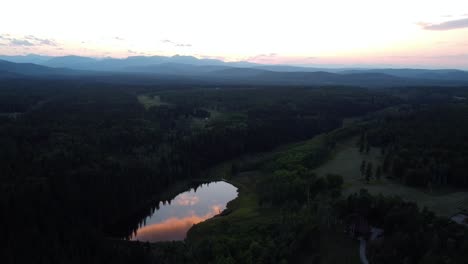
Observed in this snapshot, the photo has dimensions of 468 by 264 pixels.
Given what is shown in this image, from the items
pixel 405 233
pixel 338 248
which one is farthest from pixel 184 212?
pixel 405 233

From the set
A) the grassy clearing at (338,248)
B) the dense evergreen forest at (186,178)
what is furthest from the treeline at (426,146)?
the grassy clearing at (338,248)

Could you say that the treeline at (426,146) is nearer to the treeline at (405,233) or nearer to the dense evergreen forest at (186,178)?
the dense evergreen forest at (186,178)

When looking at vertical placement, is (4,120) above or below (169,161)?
above

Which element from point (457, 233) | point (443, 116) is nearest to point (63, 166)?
point (457, 233)

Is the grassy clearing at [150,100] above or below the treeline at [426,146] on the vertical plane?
above

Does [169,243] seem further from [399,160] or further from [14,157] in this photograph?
[399,160]

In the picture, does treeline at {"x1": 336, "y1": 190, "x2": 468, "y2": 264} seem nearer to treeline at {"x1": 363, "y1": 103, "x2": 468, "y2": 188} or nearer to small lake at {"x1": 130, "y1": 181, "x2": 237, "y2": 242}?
treeline at {"x1": 363, "y1": 103, "x2": 468, "y2": 188}

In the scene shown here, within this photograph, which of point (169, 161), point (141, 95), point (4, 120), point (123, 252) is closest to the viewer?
point (123, 252)
